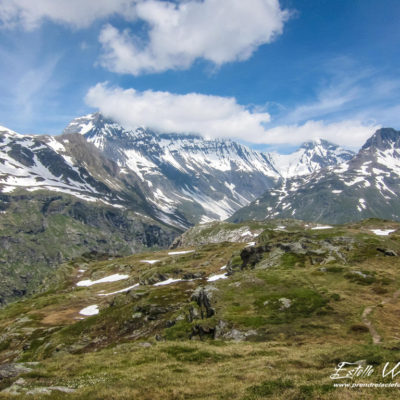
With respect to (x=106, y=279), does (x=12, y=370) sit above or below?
above

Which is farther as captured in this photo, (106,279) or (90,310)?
(106,279)

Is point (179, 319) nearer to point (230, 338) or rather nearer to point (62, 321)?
point (230, 338)

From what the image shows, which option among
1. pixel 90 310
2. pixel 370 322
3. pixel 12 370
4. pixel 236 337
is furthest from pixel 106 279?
pixel 12 370

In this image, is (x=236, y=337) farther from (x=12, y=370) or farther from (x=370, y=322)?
(x=12, y=370)

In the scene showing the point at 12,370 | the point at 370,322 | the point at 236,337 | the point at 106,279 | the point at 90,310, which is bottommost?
the point at 90,310

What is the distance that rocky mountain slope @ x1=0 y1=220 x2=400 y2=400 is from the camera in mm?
22625

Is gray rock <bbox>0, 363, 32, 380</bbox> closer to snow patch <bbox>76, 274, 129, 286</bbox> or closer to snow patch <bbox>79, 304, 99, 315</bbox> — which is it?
snow patch <bbox>79, 304, 99, 315</bbox>

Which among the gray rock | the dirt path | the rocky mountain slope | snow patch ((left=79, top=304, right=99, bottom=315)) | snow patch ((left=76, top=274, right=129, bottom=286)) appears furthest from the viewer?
snow patch ((left=76, top=274, right=129, bottom=286))

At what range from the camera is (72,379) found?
25922mm

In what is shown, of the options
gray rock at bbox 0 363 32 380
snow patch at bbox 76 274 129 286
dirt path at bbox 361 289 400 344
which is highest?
gray rock at bbox 0 363 32 380

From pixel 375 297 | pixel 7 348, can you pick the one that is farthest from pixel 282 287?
pixel 7 348

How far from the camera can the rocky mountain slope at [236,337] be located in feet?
74.2

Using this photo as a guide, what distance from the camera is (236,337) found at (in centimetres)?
4331

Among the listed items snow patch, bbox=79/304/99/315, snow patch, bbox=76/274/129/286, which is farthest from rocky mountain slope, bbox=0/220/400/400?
snow patch, bbox=76/274/129/286
